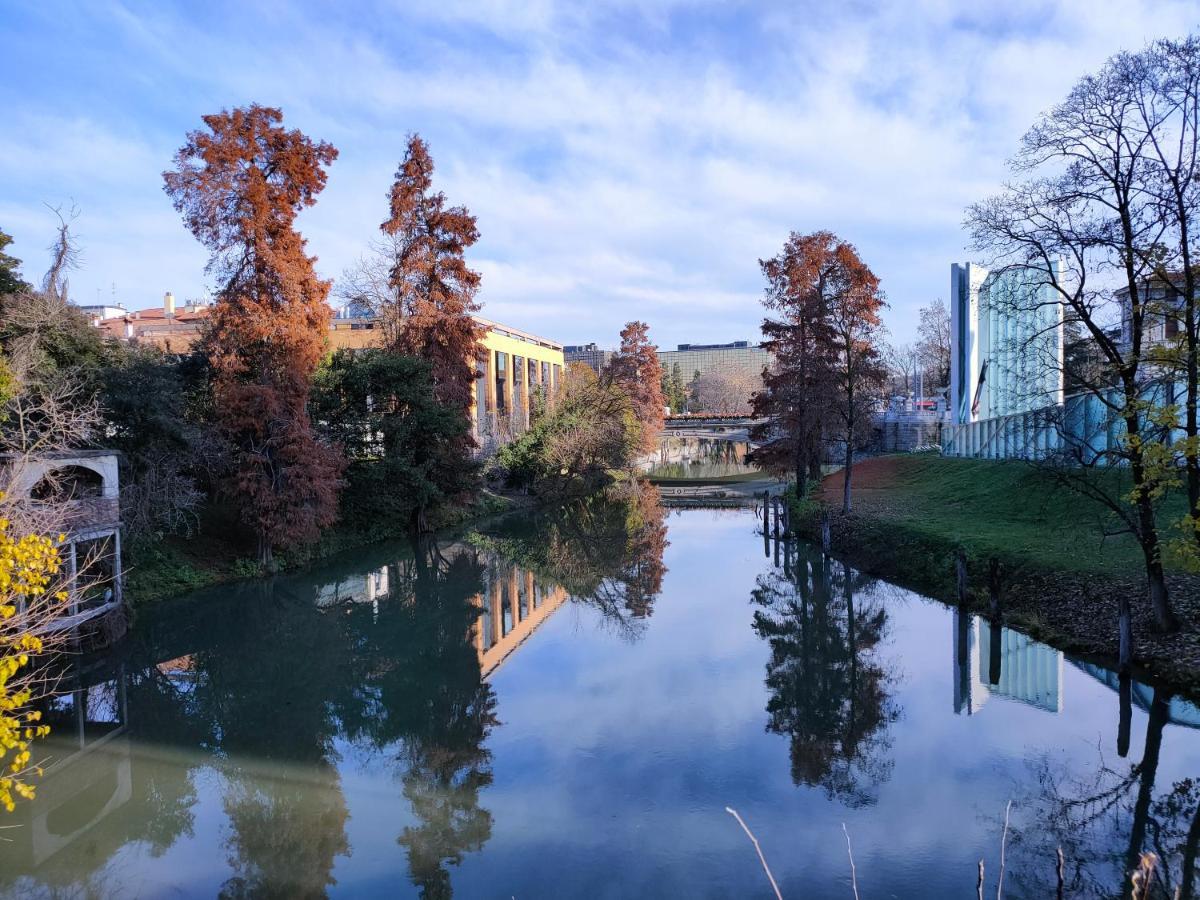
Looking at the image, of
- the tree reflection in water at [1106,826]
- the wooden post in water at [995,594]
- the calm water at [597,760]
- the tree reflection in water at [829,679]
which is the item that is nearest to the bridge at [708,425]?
the tree reflection in water at [829,679]

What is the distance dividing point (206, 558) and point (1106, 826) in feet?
75.0

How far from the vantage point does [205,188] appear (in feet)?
74.1

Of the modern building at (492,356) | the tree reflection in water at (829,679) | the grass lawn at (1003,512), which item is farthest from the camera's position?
the modern building at (492,356)

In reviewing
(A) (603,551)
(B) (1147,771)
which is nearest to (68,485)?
(A) (603,551)

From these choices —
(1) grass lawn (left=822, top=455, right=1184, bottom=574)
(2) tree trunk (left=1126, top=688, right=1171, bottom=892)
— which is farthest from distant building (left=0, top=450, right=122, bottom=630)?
(1) grass lawn (left=822, top=455, right=1184, bottom=574)

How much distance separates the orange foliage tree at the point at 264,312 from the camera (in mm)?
22891

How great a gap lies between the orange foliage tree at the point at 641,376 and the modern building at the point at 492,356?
4.66 metres

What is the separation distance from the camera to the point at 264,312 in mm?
23875

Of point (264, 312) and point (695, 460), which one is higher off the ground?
point (264, 312)

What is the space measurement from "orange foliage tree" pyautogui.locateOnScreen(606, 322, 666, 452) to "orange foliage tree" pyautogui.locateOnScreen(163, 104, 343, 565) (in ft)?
96.5

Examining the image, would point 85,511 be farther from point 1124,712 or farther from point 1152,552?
point 1152,552

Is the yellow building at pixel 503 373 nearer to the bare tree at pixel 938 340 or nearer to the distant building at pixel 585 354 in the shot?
the bare tree at pixel 938 340

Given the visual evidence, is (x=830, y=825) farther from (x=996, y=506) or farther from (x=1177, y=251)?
(x=996, y=506)

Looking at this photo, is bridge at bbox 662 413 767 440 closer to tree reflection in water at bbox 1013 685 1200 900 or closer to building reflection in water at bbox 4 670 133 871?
building reflection in water at bbox 4 670 133 871
